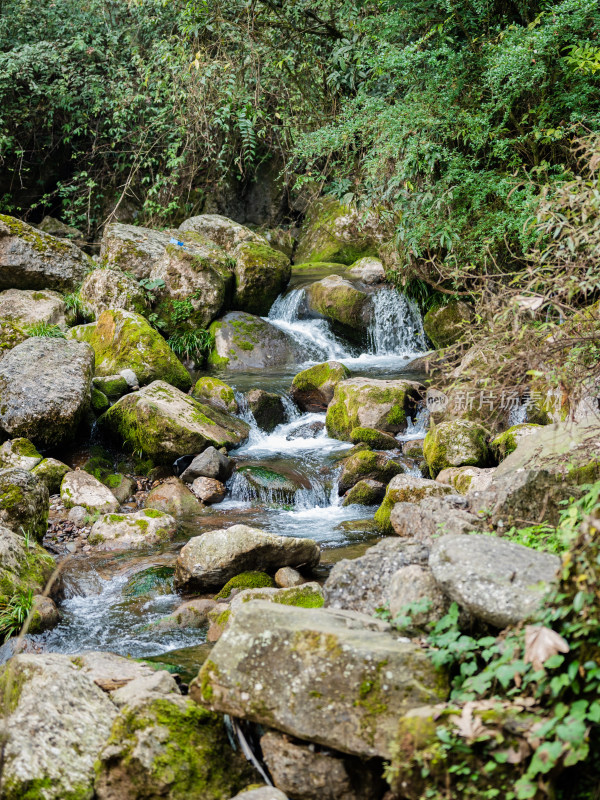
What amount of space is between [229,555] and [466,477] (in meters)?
2.95

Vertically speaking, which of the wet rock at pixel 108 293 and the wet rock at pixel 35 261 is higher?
the wet rock at pixel 35 261

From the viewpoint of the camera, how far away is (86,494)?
311 inches

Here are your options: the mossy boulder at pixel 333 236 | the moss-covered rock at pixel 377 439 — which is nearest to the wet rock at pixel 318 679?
the moss-covered rock at pixel 377 439

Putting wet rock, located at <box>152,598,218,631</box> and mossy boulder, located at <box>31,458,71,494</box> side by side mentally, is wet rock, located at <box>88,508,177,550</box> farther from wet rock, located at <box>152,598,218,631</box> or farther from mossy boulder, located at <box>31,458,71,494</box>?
wet rock, located at <box>152,598,218,631</box>

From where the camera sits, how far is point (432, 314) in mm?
13039

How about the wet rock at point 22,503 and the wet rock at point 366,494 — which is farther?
the wet rock at point 366,494

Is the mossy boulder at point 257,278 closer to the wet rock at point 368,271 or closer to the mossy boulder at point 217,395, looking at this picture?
the wet rock at point 368,271

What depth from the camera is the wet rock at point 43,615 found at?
498cm

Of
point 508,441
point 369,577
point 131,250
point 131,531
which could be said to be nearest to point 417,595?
point 369,577

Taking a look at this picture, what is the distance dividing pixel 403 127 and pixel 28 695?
28.6ft

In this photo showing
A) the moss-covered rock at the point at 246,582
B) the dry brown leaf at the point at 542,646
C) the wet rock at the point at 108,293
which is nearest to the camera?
the dry brown leaf at the point at 542,646

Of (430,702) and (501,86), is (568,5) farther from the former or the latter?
(430,702)

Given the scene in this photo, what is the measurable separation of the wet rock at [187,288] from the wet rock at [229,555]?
856 cm

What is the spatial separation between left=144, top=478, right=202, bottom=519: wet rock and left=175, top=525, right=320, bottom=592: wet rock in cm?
217
